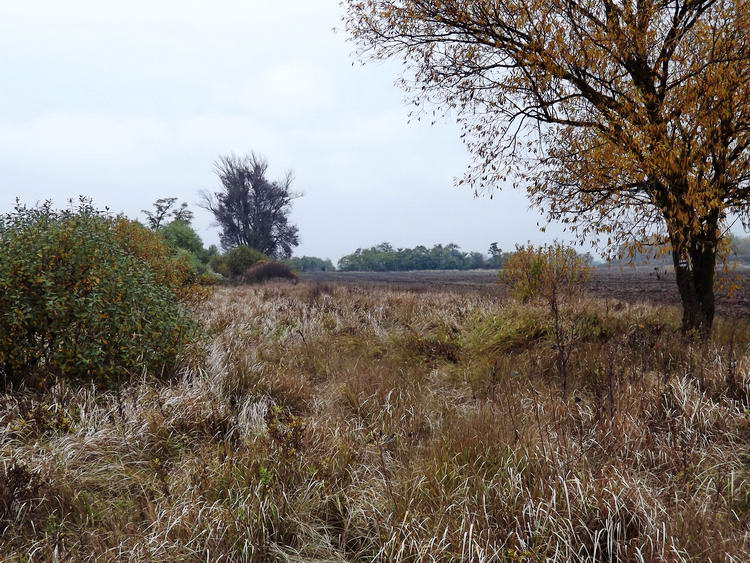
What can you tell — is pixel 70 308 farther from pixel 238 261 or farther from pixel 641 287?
pixel 238 261

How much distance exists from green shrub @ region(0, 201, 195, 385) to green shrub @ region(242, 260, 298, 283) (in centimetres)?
1800

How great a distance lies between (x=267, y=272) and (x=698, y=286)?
64.5 ft

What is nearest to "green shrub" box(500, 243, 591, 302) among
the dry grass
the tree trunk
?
the tree trunk

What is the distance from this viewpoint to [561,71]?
17.4ft

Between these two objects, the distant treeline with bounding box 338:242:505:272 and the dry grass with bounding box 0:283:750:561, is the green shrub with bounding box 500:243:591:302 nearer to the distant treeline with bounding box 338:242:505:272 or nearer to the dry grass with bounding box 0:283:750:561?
the dry grass with bounding box 0:283:750:561

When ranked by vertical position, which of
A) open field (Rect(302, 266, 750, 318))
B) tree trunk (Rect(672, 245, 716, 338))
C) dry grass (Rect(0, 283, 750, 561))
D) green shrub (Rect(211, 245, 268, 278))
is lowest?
dry grass (Rect(0, 283, 750, 561))

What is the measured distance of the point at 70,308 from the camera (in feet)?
12.3

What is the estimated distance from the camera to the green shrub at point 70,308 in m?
3.64

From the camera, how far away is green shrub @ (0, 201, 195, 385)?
3.64 meters

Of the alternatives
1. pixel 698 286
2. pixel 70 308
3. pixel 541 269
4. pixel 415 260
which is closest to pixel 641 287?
pixel 541 269

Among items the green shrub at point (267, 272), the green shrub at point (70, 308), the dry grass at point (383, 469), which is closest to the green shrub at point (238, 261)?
A: the green shrub at point (267, 272)

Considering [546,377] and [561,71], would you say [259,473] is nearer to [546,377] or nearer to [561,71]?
[546,377]

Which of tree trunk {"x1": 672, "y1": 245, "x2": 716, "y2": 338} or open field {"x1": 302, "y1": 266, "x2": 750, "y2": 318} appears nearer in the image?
tree trunk {"x1": 672, "y1": 245, "x2": 716, "y2": 338}

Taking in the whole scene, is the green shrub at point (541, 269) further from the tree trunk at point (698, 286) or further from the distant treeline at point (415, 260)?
the distant treeline at point (415, 260)
